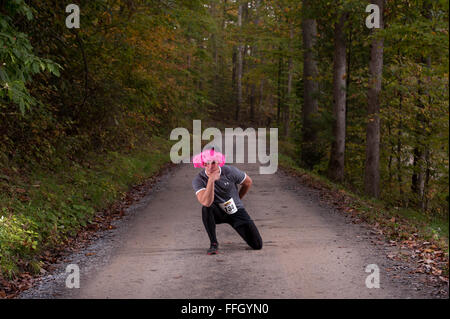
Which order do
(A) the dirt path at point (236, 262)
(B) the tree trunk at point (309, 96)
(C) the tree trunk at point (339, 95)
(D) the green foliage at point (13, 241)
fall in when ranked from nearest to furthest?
(A) the dirt path at point (236, 262) → (D) the green foliage at point (13, 241) → (C) the tree trunk at point (339, 95) → (B) the tree trunk at point (309, 96)

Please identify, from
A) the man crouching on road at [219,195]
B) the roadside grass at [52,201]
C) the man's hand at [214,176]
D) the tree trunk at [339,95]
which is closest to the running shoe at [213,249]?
the man crouching on road at [219,195]

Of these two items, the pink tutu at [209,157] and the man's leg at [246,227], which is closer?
the pink tutu at [209,157]

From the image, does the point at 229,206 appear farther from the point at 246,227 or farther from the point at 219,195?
the point at 246,227

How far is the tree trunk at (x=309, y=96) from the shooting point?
2180cm

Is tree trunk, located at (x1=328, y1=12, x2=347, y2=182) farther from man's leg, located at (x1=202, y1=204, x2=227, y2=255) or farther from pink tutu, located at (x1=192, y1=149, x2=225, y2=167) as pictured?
pink tutu, located at (x1=192, y1=149, x2=225, y2=167)

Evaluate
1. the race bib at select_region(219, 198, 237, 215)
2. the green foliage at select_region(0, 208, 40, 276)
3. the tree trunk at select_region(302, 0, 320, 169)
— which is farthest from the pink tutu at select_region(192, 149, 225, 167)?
the tree trunk at select_region(302, 0, 320, 169)

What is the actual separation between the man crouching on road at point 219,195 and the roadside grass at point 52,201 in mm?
2566

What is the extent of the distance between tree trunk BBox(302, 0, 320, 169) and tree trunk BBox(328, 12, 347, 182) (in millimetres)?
2465

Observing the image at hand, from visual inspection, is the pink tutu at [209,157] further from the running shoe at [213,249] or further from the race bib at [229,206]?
the running shoe at [213,249]

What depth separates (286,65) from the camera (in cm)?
4112

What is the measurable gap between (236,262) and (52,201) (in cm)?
464

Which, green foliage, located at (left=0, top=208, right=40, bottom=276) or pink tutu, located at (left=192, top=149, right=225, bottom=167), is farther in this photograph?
pink tutu, located at (left=192, top=149, right=225, bottom=167)

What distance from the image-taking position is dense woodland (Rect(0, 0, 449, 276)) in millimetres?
8766

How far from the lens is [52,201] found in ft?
31.8
